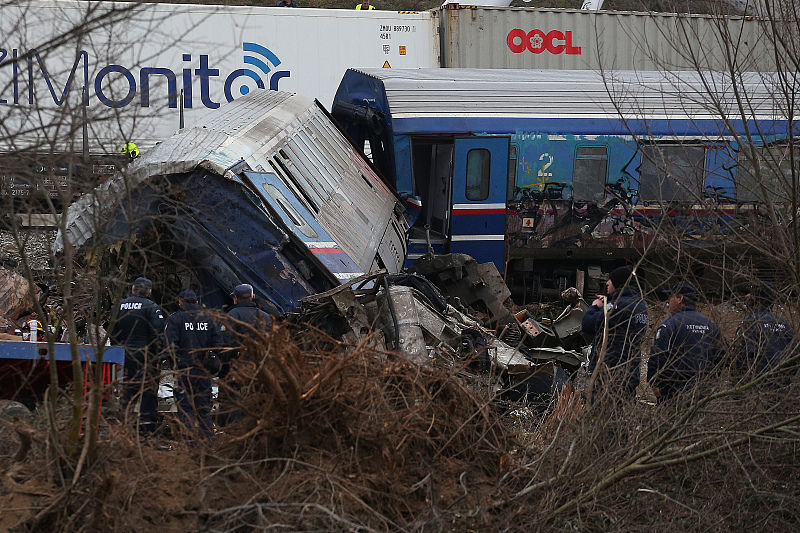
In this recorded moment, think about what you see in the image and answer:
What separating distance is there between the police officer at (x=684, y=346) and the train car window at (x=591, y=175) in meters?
7.72

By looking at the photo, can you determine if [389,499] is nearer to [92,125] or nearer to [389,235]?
[92,125]

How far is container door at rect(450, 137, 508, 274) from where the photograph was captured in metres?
14.7

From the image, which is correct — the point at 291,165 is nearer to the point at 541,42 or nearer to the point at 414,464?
the point at 414,464

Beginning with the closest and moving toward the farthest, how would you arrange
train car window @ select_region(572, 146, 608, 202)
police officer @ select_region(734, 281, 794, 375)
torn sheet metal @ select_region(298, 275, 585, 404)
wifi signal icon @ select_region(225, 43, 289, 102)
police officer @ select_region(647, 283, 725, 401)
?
police officer @ select_region(734, 281, 794, 375)
police officer @ select_region(647, 283, 725, 401)
torn sheet metal @ select_region(298, 275, 585, 404)
train car window @ select_region(572, 146, 608, 202)
wifi signal icon @ select_region(225, 43, 289, 102)

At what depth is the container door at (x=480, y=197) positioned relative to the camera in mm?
14711

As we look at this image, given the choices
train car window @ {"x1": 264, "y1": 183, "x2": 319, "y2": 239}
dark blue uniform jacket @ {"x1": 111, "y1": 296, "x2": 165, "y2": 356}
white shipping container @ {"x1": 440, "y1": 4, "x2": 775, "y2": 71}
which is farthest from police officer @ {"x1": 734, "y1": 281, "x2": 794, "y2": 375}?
white shipping container @ {"x1": 440, "y1": 4, "x2": 775, "y2": 71}

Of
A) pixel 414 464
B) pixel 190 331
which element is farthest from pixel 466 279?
pixel 414 464

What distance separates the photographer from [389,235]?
1306cm

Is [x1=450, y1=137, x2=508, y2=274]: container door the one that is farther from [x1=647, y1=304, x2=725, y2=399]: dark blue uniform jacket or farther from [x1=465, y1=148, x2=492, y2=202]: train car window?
[x1=647, y1=304, x2=725, y2=399]: dark blue uniform jacket

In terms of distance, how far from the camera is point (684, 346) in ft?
24.0

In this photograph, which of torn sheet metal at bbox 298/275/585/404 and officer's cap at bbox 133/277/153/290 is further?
officer's cap at bbox 133/277/153/290

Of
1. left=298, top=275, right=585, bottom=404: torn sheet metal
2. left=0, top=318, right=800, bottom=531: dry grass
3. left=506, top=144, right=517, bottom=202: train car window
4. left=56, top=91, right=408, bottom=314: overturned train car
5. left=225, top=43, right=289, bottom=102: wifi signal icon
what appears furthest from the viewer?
left=225, top=43, right=289, bottom=102: wifi signal icon

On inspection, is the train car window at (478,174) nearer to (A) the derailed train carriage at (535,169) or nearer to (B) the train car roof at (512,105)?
(A) the derailed train carriage at (535,169)

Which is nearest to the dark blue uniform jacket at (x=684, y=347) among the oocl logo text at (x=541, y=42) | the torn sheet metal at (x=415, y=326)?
the torn sheet metal at (x=415, y=326)
